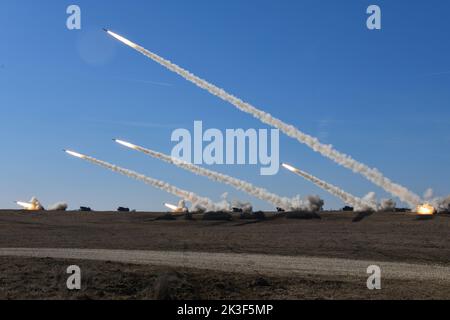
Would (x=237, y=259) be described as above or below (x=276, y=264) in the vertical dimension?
above

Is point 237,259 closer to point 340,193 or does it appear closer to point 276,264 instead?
point 276,264

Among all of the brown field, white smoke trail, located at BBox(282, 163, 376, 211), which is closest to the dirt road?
the brown field

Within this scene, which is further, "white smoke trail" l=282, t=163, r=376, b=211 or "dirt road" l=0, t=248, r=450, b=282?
"white smoke trail" l=282, t=163, r=376, b=211

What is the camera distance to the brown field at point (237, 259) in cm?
2539

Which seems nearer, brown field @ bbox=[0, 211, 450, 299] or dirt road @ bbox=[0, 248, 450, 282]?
brown field @ bbox=[0, 211, 450, 299]

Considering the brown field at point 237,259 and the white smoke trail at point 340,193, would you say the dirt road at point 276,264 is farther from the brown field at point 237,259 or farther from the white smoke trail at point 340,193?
the white smoke trail at point 340,193

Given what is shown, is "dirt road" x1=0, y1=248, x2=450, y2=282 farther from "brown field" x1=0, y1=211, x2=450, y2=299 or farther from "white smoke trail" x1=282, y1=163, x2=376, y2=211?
"white smoke trail" x1=282, y1=163, x2=376, y2=211

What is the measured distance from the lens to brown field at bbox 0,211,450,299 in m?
25.4

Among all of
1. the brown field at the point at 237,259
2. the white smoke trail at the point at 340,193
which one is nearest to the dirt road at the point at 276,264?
the brown field at the point at 237,259

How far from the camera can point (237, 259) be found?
3991 centimetres

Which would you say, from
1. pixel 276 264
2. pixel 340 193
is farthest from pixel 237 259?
pixel 340 193

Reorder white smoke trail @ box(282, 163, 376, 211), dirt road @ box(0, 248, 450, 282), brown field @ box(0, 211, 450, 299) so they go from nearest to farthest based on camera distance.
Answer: brown field @ box(0, 211, 450, 299), dirt road @ box(0, 248, 450, 282), white smoke trail @ box(282, 163, 376, 211)

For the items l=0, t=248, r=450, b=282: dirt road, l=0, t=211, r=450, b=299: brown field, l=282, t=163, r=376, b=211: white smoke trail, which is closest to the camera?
l=0, t=211, r=450, b=299: brown field
